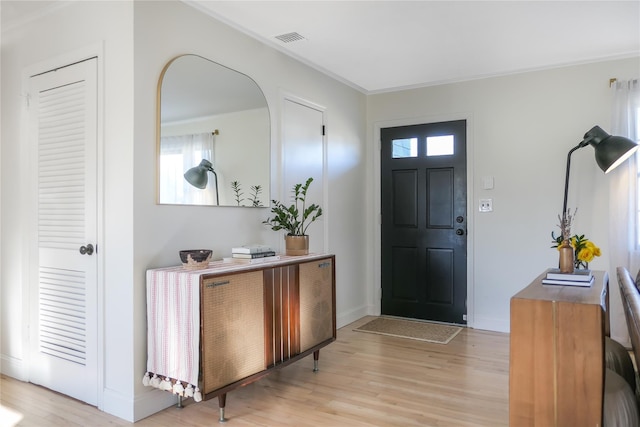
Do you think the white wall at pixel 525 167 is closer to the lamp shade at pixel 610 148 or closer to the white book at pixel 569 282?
the lamp shade at pixel 610 148

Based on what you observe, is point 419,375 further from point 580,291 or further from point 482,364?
point 580,291

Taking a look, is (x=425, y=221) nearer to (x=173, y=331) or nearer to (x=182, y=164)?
(x=182, y=164)

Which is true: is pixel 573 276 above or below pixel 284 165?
below

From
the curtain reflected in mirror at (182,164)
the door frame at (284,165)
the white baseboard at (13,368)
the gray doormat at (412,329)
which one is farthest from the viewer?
the gray doormat at (412,329)

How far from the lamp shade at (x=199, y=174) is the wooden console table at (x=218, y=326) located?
1.69 ft

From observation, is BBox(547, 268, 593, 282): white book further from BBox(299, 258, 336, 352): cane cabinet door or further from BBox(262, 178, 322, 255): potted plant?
BBox(262, 178, 322, 255): potted plant

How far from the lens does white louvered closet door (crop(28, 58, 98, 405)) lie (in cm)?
261

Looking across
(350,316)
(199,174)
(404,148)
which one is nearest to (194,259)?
(199,174)

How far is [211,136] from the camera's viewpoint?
2.89 m

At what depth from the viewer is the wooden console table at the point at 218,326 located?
225cm

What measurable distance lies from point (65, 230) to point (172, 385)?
1.23 metres

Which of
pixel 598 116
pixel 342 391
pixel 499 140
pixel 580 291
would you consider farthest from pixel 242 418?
pixel 598 116

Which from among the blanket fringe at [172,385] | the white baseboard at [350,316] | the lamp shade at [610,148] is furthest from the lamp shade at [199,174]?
the lamp shade at [610,148]

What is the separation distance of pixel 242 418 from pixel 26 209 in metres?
2.02
